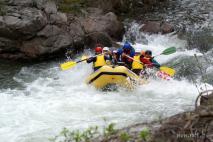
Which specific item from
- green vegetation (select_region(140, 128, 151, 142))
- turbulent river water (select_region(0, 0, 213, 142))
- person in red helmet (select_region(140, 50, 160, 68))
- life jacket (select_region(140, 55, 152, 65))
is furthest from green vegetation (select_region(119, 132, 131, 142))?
life jacket (select_region(140, 55, 152, 65))

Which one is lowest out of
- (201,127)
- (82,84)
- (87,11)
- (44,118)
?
(201,127)

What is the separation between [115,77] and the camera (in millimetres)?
9836

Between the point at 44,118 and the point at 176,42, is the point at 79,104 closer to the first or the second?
the point at 44,118

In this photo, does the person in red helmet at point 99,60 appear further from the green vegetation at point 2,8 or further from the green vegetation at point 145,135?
the green vegetation at point 145,135

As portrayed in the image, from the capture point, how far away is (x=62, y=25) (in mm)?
12953

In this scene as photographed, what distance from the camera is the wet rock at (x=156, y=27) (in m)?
14.6

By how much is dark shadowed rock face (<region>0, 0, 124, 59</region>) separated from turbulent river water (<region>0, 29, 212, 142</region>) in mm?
576

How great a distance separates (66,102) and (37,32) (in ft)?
12.6

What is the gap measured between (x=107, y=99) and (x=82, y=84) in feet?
4.83

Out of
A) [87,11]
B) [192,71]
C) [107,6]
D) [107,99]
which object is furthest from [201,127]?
[107,6]

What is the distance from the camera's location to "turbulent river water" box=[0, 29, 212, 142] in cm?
782

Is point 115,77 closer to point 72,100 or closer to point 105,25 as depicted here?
point 72,100

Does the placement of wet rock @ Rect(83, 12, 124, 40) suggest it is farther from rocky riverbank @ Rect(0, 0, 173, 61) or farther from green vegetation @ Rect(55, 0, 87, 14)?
green vegetation @ Rect(55, 0, 87, 14)

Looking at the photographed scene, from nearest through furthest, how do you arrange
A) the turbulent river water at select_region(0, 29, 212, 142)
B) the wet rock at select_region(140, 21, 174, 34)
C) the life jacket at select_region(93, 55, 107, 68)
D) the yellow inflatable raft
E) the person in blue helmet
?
the turbulent river water at select_region(0, 29, 212, 142) → the yellow inflatable raft → the life jacket at select_region(93, 55, 107, 68) → the person in blue helmet → the wet rock at select_region(140, 21, 174, 34)
